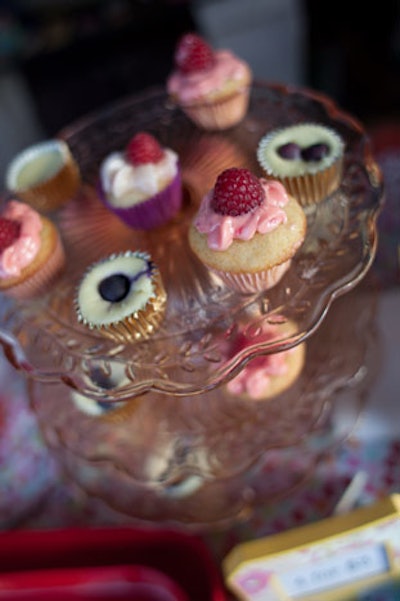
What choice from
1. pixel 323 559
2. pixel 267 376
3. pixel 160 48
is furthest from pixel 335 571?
pixel 160 48

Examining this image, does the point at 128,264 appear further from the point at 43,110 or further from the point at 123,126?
the point at 43,110

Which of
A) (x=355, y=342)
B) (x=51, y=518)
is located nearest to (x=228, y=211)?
(x=355, y=342)

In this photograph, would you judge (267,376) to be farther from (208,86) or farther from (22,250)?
(208,86)

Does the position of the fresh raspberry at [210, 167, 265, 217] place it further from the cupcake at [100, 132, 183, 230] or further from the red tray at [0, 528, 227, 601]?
the red tray at [0, 528, 227, 601]

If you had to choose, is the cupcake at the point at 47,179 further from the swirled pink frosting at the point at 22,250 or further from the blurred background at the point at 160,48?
the blurred background at the point at 160,48

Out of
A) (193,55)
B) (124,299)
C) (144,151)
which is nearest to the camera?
(124,299)

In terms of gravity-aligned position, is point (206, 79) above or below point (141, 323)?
above

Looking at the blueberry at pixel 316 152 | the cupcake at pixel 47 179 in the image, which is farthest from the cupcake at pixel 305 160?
the cupcake at pixel 47 179
